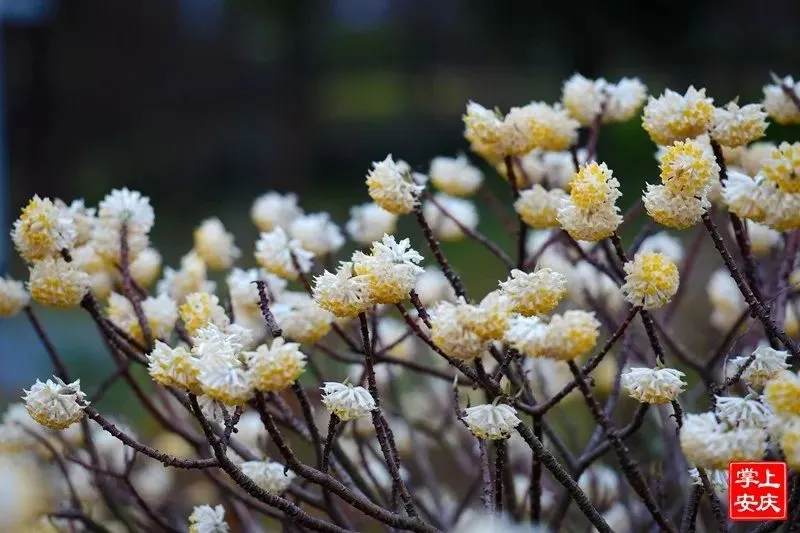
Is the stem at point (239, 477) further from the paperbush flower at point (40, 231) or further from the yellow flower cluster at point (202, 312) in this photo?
the paperbush flower at point (40, 231)

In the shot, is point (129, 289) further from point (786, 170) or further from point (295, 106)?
point (295, 106)

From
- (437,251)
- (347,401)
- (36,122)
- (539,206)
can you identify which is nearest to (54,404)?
(347,401)

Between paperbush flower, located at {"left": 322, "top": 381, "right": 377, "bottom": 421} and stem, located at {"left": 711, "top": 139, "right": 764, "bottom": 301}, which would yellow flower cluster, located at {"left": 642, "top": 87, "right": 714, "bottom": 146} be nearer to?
stem, located at {"left": 711, "top": 139, "right": 764, "bottom": 301}

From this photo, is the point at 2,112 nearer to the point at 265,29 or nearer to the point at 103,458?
the point at 265,29

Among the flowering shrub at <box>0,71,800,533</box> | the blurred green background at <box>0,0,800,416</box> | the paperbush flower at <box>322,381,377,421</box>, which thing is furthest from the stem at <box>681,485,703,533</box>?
the blurred green background at <box>0,0,800,416</box>

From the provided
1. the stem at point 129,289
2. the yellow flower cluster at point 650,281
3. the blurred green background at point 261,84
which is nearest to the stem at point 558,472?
the yellow flower cluster at point 650,281

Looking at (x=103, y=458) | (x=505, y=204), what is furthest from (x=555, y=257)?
(x=505, y=204)
